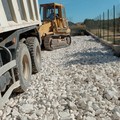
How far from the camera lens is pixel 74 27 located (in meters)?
32.9

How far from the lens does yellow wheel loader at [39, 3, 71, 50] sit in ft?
47.8

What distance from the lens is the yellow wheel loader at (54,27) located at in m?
14.6

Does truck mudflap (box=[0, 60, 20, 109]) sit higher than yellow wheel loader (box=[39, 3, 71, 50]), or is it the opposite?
truck mudflap (box=[0, 60, 20, 109])

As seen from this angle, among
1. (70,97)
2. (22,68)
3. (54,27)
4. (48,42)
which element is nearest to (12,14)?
(22,68)

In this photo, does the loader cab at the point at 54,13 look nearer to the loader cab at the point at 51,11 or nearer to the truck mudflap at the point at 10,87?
the loader cab at the point at 51,11

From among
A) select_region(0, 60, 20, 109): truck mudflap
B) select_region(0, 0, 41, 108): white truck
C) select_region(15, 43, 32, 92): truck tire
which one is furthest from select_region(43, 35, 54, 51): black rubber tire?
select_region(0, 60, 20, 109): truck mudflap

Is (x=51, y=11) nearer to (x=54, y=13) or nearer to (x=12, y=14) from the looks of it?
(x=54, y=13)

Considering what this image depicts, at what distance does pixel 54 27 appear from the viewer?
51.6 ft

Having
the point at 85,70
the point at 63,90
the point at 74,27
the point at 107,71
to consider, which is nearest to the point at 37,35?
the point at 85,70

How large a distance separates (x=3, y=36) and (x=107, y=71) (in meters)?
3.49

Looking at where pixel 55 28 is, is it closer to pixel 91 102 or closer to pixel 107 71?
pixel 107 71

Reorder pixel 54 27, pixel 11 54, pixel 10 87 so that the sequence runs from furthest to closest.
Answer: pixel 54 27
pixel 11 54
pixel 10 87

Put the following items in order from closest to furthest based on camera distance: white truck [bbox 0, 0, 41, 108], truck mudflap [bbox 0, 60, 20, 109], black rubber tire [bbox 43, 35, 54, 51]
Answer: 1. truck mudflap [bbox 0, 60, 20, 109]
2. white truck [bbox 0, 0, 41, 108]
3. black rubber tire [bbox 43, 35, 54, 51]

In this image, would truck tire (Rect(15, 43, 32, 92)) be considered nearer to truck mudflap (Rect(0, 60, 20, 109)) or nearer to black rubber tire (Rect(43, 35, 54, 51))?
truck mudflap (Rect(0, 60, 20, 109))
